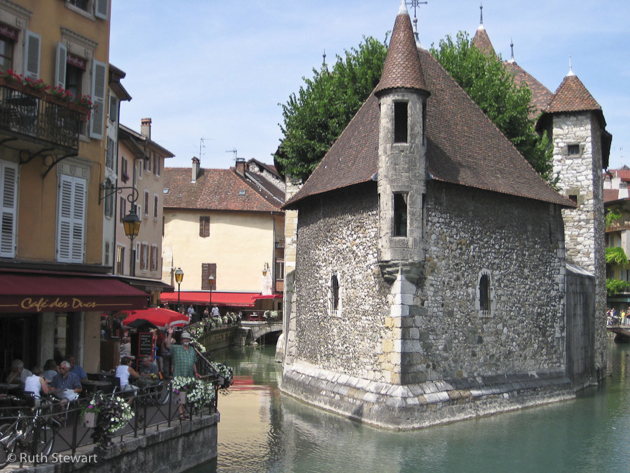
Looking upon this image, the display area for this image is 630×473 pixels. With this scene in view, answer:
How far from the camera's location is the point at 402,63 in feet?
56.4

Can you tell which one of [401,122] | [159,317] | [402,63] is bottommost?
[159,317]

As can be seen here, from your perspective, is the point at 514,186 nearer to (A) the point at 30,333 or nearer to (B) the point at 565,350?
(B) the point at 565,350

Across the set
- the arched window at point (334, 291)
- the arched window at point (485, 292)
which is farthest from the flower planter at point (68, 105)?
the arched window at point (485, 292)

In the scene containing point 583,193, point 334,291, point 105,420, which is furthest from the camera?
point 583,193

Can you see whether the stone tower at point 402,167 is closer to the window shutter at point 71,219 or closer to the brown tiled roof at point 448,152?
the brown tiled roof at point 448,152

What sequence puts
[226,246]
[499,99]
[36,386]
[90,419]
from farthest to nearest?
[226,246], [499,99], [36,386], [90,419]

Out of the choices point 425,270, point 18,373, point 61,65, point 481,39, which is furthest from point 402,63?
point 481,39

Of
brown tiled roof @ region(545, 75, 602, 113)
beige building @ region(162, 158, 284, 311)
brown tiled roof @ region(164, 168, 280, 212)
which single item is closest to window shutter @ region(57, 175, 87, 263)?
brown tiled roof @ region(545, 75, 602, 113)

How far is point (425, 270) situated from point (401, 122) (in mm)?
3773

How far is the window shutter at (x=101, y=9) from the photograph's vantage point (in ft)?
46.2

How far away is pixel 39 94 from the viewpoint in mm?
11961

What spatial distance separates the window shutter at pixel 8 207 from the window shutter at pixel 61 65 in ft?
6.34

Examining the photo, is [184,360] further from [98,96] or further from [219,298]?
[219,298]

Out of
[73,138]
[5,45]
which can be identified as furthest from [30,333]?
[5,45]
